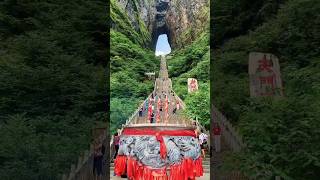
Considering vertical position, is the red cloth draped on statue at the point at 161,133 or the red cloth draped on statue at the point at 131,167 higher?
the red cloth draped on statue at the point at 161,133

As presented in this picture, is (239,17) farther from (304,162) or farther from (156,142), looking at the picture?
(304,162)

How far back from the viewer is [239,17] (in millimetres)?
22094

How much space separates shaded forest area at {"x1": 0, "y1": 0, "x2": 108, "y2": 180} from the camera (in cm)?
1009

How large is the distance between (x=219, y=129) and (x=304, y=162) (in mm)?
5906

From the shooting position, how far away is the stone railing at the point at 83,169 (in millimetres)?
8906

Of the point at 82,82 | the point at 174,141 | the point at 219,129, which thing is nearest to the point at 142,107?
the point at 82,82

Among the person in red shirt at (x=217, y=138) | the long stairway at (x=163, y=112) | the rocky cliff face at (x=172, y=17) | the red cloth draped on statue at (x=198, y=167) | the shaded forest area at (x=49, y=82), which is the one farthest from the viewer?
the rocky cliff face at (x=172, y=17)

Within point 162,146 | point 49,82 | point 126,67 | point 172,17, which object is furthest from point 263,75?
point 172,17

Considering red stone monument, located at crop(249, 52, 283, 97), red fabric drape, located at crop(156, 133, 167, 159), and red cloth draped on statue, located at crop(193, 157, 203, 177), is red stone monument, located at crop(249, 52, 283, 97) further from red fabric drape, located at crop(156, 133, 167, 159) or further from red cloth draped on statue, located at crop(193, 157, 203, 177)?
red fabric drape, located at crop(156, 133, 167, 159)

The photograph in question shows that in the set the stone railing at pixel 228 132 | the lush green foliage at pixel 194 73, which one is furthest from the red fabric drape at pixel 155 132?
the lush green foliage at pixel 194 73

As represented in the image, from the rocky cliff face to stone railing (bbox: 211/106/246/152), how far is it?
445 cm

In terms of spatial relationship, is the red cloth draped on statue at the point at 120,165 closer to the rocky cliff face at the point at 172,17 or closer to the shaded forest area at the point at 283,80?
the shaded forest area at the point at 283,80

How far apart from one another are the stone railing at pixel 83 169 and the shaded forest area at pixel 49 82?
1.18ft

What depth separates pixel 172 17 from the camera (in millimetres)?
23500
